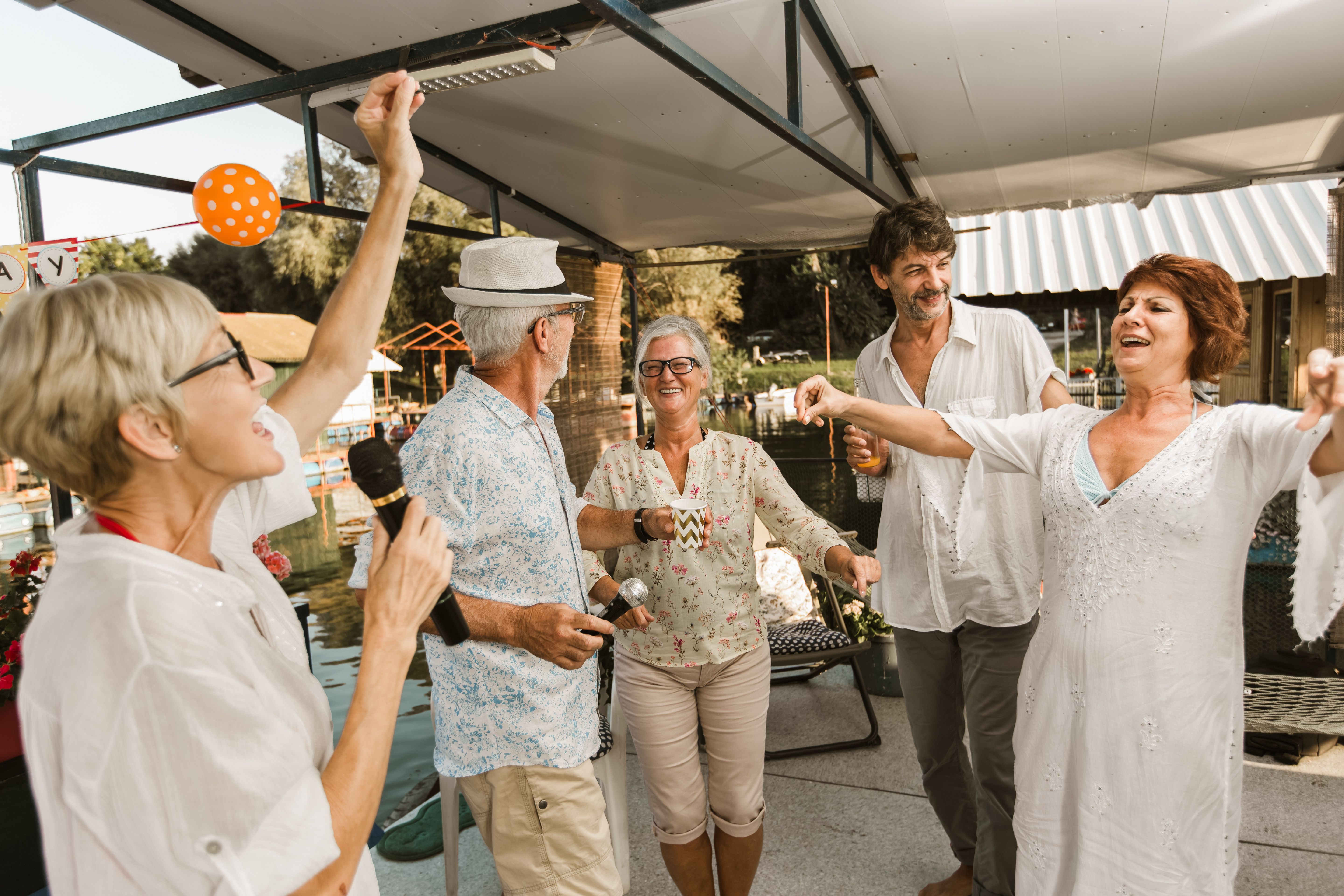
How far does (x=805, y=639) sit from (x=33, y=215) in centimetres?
347

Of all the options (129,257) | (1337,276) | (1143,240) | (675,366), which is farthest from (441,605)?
(129,257)

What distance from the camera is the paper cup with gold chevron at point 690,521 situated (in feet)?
7.07

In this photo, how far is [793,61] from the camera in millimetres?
3080

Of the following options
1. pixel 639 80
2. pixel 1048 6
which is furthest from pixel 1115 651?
pixel 639 80

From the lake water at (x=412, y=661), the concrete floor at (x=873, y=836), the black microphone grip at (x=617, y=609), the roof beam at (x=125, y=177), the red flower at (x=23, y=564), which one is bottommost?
the lake water at (x=412, y=661)

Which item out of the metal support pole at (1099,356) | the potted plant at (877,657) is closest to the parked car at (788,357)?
the metal support pole at (1099,356)

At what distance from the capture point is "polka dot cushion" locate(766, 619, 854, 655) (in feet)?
12.4

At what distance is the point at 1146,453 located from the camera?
1817mm

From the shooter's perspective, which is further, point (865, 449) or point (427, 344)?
point (427, 344)

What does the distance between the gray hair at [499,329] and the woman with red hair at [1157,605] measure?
1.30 meters

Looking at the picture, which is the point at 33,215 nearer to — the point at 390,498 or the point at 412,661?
the point at 412,661

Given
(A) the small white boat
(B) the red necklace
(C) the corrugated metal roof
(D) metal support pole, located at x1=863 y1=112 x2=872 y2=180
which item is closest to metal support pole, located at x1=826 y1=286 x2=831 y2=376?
(C) the corrugated metal roof

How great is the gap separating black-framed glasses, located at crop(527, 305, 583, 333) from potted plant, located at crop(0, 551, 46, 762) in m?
2.11

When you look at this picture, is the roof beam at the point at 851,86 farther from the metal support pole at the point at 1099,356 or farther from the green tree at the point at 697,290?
the green tree at the point at 697,290
